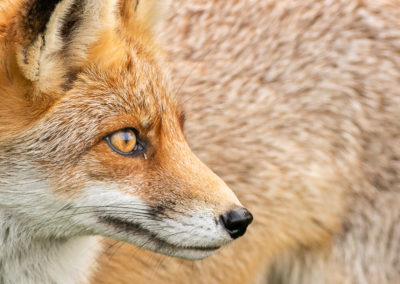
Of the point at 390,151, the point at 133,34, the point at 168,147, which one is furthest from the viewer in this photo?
the point at 390,151

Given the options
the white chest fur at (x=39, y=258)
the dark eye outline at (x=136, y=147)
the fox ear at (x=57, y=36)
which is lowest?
the white chest fur at (x=39, y=258)

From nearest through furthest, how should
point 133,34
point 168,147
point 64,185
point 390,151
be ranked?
point 64,185
point 168,147
point 133,34
point 390,151

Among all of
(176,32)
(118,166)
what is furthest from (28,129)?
(176,32)

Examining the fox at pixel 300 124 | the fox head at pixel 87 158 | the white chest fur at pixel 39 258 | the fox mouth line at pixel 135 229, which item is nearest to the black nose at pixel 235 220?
the fox head at pixel 87 158

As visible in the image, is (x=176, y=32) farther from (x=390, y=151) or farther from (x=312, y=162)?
(x=390, y=151)

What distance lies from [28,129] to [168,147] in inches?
27.4

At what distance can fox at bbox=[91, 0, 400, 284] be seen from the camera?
4766 millimetres

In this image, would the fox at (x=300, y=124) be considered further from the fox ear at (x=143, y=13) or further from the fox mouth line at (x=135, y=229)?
the fox mouth line at (x=135, y=229)

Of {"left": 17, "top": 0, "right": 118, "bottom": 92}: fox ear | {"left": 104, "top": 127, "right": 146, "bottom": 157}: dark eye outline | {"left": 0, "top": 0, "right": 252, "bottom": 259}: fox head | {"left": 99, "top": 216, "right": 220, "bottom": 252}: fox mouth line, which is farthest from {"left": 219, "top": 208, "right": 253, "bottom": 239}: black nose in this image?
{"left": 17, "top": 0, "right": 118, "bottom": 92}: fox ear

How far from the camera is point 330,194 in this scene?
489cm

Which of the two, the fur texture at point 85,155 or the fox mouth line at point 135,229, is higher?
the fur texture at point 85,155

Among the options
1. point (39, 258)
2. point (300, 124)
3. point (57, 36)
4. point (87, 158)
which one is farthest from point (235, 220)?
point (300, 124)

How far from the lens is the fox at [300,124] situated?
477 cm

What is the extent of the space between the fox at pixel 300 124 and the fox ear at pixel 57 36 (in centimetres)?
136
